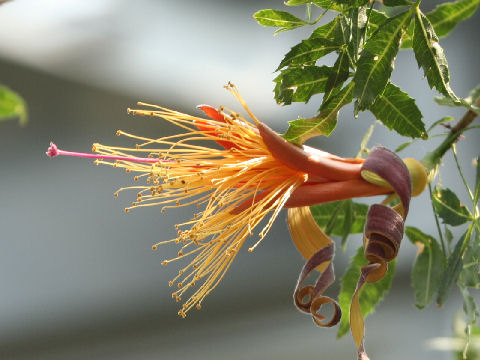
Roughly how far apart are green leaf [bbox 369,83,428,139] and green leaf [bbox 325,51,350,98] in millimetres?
72

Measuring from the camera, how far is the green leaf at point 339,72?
56 centimetres

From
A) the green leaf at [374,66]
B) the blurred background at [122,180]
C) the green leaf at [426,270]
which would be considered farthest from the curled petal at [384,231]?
the blurred background at [122,180]

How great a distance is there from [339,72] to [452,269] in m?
0.28

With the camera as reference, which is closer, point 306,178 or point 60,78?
point 306,178

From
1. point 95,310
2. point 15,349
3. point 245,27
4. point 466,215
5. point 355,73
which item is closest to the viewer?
point 355,73

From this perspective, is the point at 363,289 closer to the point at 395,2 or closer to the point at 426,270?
the point at 426,270

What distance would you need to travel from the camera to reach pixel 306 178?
628 millimetres

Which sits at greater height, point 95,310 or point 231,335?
point 95,310

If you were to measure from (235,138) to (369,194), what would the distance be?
15 cm

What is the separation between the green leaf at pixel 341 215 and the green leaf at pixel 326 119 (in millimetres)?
241

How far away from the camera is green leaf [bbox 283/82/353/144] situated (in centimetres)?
58

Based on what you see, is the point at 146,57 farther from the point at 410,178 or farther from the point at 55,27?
the point at 410,178

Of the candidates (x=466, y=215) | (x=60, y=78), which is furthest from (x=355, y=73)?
(x=60, y=78)

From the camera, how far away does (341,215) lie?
0.83 meters
